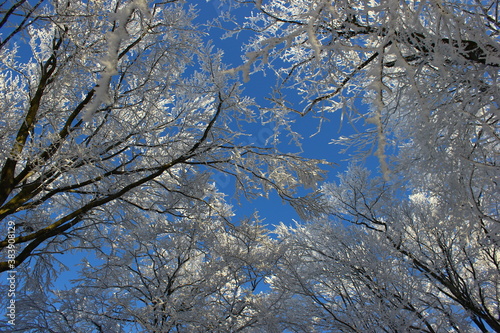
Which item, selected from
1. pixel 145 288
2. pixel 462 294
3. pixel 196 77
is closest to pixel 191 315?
pixel 145 288

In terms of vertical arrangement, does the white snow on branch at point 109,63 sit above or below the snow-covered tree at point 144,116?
below

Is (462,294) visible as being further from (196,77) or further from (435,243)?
(196,77)

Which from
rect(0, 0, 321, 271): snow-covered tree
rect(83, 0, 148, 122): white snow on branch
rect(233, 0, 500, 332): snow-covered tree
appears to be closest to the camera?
rect(83, 0, 148, 122): white snow on branch

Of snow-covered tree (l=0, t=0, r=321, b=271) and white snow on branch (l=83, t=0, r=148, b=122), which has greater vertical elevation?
snow-covered tree (l=0, t=0, r=321, b=271)

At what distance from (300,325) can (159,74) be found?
548 centimetres

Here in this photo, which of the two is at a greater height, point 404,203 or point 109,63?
point 404,203

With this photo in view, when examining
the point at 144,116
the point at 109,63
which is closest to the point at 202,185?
the point at 144,116

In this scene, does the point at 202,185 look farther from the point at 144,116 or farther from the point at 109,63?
the point at 109,63

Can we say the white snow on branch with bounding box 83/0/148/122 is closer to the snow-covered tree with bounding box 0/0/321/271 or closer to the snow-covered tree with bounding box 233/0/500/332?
the snow-covered tree with bounding box 233/0/500/332

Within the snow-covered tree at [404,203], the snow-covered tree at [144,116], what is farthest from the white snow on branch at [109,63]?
the snow-covered tree at [144,116]

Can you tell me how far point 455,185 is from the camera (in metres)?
3.11

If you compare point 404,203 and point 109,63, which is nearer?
point 109,63

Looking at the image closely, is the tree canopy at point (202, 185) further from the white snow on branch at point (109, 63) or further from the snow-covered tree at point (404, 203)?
the white snow on branch at point (109, 63)

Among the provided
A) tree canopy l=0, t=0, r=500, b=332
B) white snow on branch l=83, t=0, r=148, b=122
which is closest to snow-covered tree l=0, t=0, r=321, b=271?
tree canopy l=0, t=0, r=500, b=332
